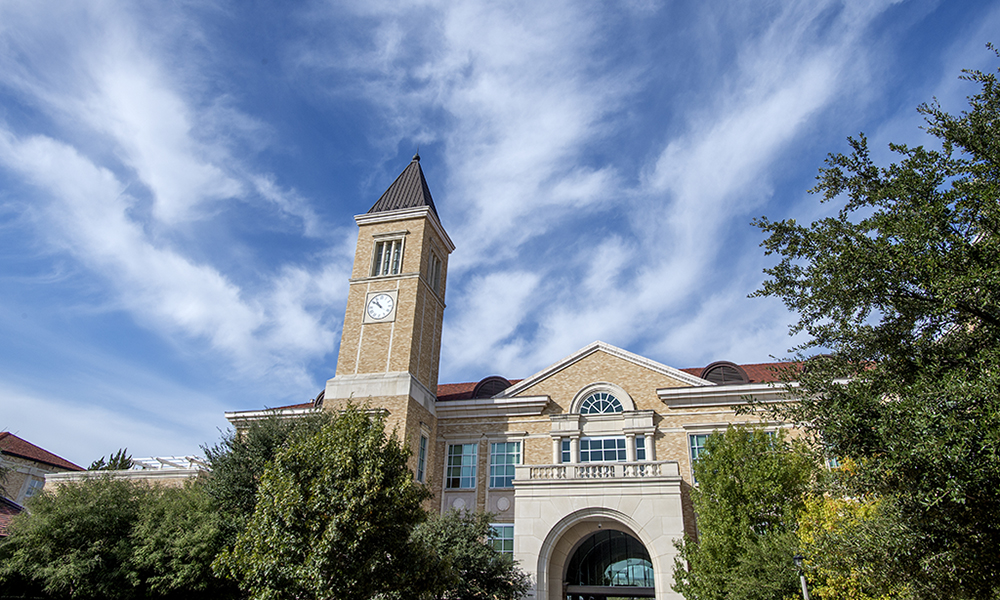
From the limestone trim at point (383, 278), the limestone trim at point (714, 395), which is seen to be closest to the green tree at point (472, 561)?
the limestone trim at point (714, 395)

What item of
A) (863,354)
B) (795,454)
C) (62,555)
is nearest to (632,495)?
(795,454)

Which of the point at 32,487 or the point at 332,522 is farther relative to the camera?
the point at 32,487

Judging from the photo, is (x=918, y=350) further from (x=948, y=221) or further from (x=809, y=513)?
(x=809, y=513)

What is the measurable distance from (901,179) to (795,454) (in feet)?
30.2

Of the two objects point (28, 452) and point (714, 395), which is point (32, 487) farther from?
point (714, 395)

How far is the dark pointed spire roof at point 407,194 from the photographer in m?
29.8

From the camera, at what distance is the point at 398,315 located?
1045 inches

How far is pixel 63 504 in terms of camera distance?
719 inches

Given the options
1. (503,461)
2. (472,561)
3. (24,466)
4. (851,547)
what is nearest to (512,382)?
(503,461)

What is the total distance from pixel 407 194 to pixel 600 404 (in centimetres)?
1421

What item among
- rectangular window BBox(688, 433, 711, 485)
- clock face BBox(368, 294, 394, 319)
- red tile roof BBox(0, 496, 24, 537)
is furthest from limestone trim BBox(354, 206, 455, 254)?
red tile roof BBox(0, 496, 24, 537)

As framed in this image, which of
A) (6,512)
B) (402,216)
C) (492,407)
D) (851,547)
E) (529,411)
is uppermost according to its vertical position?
(402,216)

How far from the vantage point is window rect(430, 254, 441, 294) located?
2967 centimetres

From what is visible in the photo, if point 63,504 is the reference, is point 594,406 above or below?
above
